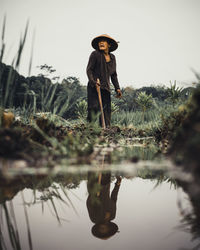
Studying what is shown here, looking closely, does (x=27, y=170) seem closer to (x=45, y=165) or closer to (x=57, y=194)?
(x=45, y=165)

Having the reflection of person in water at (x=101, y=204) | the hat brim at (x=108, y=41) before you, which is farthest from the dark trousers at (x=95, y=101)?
the reflection of person in water at (x=101, y=204)

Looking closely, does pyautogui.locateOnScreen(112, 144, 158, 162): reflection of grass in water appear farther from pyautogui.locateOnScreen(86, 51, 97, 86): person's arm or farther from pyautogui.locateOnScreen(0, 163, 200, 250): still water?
pyautogui.locateOnScreen(86, 51, 97, 86): person's arm

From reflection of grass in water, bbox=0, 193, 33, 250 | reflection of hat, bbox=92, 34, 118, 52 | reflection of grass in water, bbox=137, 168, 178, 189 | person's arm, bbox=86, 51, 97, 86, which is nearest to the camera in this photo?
reflection of grass in water, bbox=0, 193, 33, 250

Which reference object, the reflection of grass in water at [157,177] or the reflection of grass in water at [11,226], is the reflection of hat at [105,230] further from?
the reflection of grass in water at [157,177]

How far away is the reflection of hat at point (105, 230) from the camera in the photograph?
64cm

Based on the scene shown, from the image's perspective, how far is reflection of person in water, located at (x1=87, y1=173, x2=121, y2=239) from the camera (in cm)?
67

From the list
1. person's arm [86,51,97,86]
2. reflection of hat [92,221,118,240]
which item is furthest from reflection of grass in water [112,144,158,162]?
person's arm [86,51,97,86]

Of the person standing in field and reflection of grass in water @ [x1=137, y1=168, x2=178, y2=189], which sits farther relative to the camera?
the person standing in field

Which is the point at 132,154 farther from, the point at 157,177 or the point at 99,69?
the point at 99,69

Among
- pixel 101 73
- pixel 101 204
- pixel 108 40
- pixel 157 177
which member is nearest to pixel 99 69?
pixel 101 73

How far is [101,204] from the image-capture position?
2.69 ft

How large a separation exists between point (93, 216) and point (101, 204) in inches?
3.5

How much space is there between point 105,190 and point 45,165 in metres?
0.30

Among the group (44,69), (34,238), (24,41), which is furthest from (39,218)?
(44,69)
